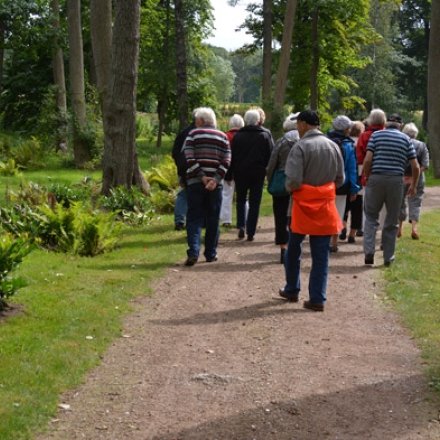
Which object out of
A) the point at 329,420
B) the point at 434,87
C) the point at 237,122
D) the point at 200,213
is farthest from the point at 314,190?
the point at 434,87

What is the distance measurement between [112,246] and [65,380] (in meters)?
5.72

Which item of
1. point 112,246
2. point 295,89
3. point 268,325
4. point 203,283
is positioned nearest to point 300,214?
point 268,325

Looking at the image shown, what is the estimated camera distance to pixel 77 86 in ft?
85.7

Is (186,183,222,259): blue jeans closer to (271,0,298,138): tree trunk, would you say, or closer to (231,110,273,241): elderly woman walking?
(231,110,273,241): elderly woman walking

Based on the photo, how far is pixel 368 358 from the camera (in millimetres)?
6582

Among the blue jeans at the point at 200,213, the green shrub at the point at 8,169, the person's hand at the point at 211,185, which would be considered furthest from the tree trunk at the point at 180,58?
the person's hand at the point at 211,185

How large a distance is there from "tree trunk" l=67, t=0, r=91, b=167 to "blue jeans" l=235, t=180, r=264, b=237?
13.3 meters

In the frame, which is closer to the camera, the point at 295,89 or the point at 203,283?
the point at 203,283

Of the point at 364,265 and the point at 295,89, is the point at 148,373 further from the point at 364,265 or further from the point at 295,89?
the point at 295,89

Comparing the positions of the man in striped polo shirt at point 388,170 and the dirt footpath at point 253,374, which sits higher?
the man in striped polo shirt at point 388,170

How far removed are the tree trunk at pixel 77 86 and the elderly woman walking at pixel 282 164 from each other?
49.6 ft

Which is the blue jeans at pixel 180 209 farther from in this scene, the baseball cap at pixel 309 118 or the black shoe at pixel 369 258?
the baseball cap at pixel 309 118

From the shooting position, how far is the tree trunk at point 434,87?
25.3 m

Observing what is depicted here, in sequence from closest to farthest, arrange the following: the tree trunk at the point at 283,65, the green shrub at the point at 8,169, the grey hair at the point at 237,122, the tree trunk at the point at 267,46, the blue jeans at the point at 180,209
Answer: the grey hair at the point at 237,122 < the blue jeans at the point at 180,209 < the green shrub at the point at 8,169 < the tree trunk at the point at 283,65 < the tree trunk at the point at 267,46
